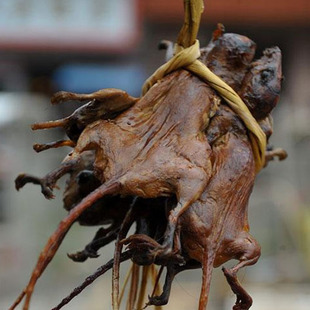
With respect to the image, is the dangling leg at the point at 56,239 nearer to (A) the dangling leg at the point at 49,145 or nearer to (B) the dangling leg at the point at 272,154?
(A) the dangling leg at the point at 49,145

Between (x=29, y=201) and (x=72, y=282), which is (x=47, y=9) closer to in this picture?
(x=29, y=201)

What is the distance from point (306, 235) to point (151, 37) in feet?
14.9

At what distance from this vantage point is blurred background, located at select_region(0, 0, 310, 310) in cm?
495

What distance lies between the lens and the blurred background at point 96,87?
495 cm

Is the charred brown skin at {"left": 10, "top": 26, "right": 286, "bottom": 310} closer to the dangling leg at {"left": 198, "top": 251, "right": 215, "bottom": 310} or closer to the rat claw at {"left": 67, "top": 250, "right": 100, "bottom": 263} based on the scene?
the dangling leg at {"left": 198, "top": 251, "right": 215, "bottom": 310}

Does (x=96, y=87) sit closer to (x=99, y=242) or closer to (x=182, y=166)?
(x=99, y=242)

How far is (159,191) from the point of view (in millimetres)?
1143

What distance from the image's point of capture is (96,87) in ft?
29.5

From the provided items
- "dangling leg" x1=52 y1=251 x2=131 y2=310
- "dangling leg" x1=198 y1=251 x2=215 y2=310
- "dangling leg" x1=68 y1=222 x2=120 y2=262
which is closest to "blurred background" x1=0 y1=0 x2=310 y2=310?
"dangling leg" x1=68 y1=222 x2=120 y2=262

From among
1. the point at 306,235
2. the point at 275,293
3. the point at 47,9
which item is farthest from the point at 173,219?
the point at 47,9

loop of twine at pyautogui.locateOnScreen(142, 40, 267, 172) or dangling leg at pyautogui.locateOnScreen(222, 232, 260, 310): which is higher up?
loop of twine at pyautogui.locateOnScreen(142, 40, 267, 172)

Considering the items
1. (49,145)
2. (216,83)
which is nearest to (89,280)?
(49,145)

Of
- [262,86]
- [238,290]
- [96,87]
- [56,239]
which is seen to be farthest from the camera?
[96,87]

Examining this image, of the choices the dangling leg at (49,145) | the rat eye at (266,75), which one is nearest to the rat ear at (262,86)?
the rat eye at (266,75)
